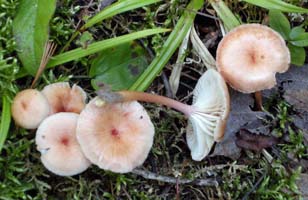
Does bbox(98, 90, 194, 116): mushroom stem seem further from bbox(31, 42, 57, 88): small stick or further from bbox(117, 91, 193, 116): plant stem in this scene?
bbox(31, 42, 57, 88): small stick

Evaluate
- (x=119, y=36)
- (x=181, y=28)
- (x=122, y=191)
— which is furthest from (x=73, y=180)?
(x=181, y=28)

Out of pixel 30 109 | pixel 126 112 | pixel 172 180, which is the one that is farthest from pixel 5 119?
pixel 172 180

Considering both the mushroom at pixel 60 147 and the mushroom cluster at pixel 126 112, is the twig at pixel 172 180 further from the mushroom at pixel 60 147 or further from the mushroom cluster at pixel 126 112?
the mushroom at pixel 60 147

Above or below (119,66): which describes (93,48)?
above

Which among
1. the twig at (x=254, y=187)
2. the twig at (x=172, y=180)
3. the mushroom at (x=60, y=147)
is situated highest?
the mushroom at (x=60, y=147)

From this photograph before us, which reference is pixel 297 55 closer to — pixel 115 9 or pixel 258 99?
pixel 258 99

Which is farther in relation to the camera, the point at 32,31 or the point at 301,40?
the point at 301,40

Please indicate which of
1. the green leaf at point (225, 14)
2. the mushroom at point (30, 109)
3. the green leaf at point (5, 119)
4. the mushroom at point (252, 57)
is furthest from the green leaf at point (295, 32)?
the green leaf at point (5, 119)
